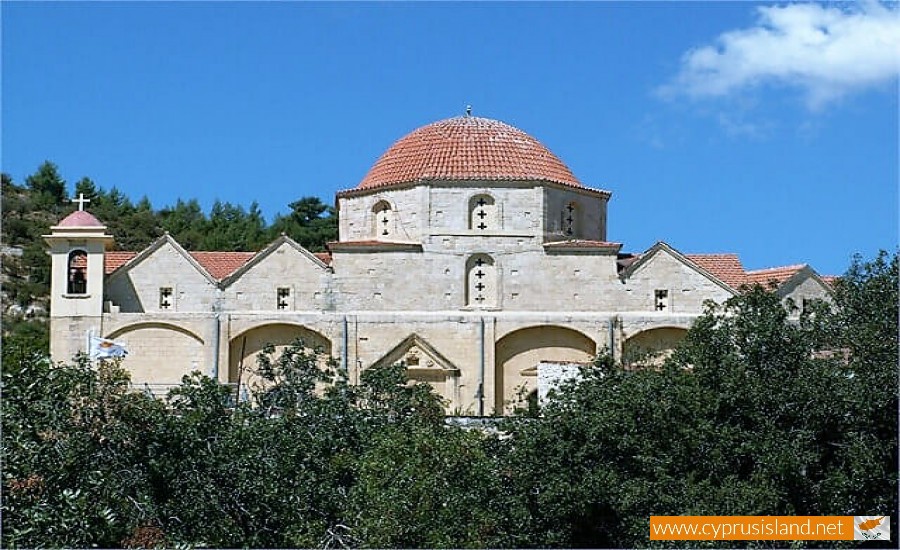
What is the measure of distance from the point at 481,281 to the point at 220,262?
6.71 meters

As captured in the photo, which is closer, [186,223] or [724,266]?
[724,266]

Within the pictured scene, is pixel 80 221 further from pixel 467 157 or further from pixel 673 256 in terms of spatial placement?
pixel 673 256

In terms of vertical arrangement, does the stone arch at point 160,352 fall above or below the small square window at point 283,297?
below

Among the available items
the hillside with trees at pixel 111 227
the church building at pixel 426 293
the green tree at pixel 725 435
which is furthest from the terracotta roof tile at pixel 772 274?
the hillside with trees at pixel 111 227

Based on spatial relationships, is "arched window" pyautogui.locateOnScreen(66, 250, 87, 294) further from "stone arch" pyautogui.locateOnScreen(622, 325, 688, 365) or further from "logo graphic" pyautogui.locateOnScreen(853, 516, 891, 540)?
"logo graphic" pyautogui.locateOnScreen(853, 516, 891, 540)

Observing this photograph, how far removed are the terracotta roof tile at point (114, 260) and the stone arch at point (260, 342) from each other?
3.58 metres

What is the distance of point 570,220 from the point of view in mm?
37500

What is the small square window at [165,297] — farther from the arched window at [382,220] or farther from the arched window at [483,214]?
the arched window at [483,214]

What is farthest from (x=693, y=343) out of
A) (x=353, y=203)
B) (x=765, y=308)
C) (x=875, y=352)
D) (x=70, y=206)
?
(x=70, y=206)

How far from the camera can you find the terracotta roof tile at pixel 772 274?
3669cm

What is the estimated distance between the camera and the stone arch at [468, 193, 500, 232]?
36.6m

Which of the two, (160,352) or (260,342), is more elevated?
(260,342)

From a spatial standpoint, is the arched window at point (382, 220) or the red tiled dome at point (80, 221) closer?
the red tiled dome at point (80, 221)

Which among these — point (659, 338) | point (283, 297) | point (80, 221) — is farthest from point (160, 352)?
point (659, 338)
